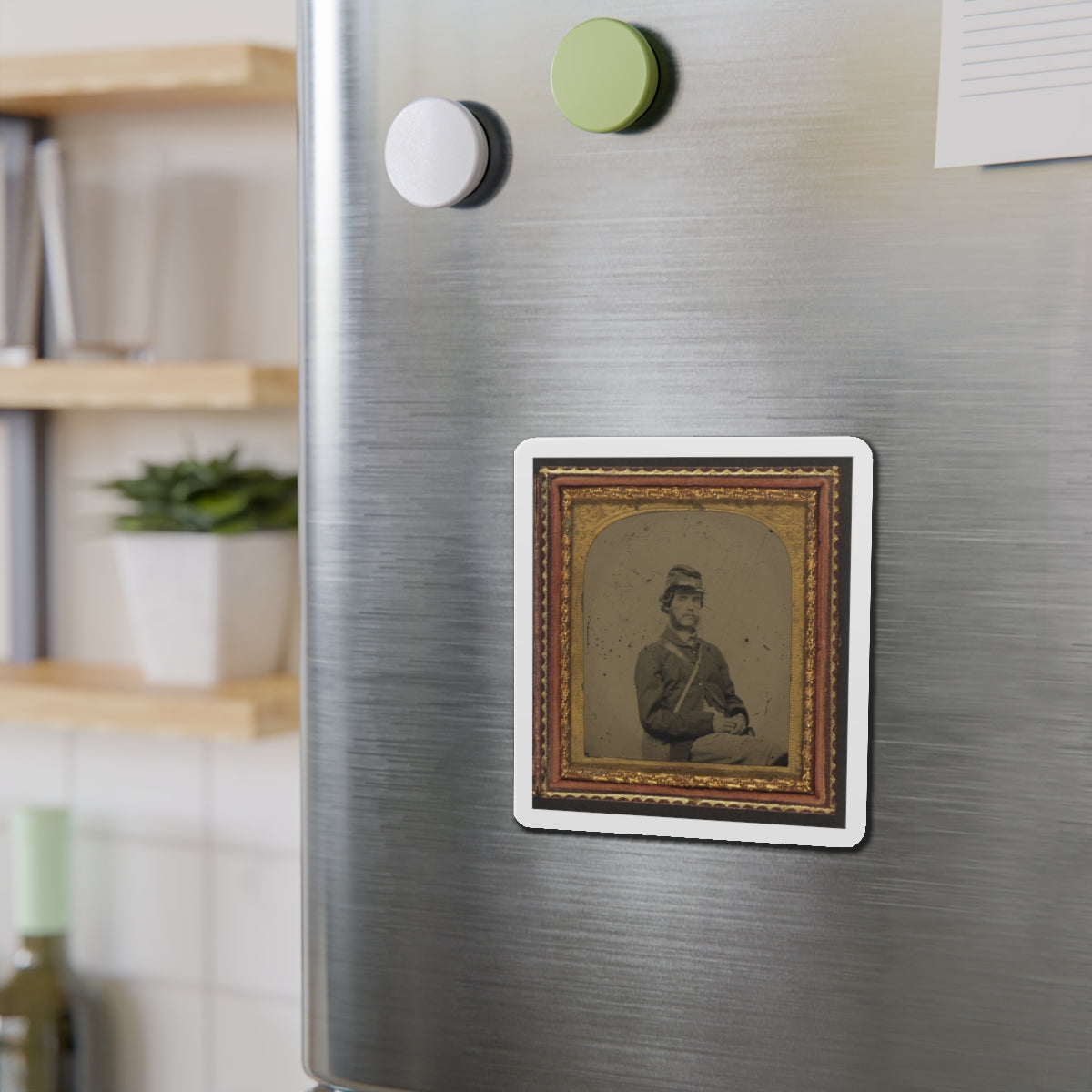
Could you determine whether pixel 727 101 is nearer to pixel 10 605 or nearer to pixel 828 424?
pixel 828 424

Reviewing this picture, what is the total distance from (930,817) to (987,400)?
159 mm

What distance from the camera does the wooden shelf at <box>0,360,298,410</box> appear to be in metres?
1.00

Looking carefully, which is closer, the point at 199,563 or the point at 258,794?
the point at 199,563

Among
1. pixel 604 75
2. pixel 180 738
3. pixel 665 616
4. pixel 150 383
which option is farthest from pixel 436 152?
pixel 180 738

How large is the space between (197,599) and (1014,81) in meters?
0.81

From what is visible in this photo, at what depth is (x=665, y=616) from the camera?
50 cm

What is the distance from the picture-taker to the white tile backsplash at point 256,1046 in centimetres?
122

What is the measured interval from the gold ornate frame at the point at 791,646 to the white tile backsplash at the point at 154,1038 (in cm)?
91

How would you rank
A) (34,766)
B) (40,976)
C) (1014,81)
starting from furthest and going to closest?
1. (34,766)
2. (40,976)
3. (1014,81)

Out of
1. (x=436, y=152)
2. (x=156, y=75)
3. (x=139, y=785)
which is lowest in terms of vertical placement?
(x=139, y=785)

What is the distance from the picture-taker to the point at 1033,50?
18.0 inches

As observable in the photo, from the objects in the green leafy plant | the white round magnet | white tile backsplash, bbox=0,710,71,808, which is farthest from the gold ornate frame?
white tile backsplash, bbox=0,710,71,808

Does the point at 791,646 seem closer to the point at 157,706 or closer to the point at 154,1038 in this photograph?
the point at 157,706

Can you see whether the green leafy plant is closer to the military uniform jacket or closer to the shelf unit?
the shelf unit
